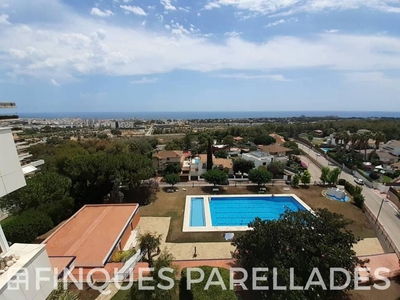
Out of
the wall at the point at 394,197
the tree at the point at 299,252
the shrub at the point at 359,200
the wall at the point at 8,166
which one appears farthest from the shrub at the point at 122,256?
the wall at the point at 394,197

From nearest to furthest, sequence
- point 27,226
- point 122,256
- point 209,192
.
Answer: point 122,256
point 27,226
point 209,192

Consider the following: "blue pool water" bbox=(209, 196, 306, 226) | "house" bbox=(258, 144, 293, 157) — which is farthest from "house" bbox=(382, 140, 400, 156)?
"blue pool water" bbox=(209, 196, 306, 226)

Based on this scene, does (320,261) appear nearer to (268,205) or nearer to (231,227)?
Answer: (231,227)

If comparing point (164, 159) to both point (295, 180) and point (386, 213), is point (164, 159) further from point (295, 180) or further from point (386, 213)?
point (386, 213)

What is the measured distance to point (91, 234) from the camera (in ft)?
52.7

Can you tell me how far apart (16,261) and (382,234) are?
75.3ft

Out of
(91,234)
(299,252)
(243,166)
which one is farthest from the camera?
(243,166)

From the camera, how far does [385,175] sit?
35281 millimetres

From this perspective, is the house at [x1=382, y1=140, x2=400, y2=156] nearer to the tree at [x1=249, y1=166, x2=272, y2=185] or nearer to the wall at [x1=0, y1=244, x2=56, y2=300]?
the tree at [x1=249, y1=166, x2=272, y2=185]

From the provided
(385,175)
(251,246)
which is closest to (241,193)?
(251,246)

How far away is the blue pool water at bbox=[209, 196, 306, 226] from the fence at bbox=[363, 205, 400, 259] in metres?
5.74

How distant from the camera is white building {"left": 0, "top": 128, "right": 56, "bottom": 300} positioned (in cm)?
435

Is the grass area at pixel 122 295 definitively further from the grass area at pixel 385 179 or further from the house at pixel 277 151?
the house at pixel 277 151

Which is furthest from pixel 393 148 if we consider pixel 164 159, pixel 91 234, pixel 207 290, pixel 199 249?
pixel 91 234
